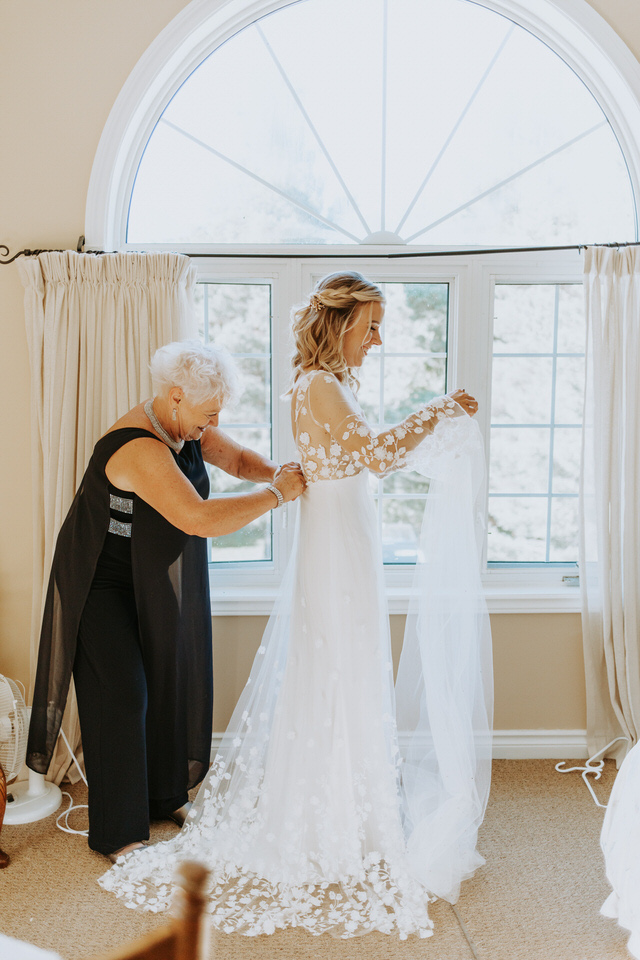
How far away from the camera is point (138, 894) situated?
2105 millimetres

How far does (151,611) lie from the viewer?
2357 mm

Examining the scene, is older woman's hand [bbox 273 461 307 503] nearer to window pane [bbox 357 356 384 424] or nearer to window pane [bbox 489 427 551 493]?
window pane [bbox 357 356 384 424]

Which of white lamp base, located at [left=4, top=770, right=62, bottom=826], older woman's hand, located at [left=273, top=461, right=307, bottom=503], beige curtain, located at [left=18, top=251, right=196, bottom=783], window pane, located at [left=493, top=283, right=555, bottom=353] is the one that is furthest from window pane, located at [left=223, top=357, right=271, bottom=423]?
white lamp base, located at [left=4, top=770, right=62, bottom=826]

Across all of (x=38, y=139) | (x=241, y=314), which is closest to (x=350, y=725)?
(x=241, y=314)

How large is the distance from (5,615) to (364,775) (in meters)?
1.62

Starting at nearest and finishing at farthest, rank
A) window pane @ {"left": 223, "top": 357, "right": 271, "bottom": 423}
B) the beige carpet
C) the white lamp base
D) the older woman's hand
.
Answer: the beige carpet, the older woman's hand, the white lamp base, window pane @ {"left": 223, "top": 357, "right": 271, "bottom": 423}

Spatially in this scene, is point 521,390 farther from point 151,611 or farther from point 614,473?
point 151,611

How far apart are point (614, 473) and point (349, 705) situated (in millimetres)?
1437

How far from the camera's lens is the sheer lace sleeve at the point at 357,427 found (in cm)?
212

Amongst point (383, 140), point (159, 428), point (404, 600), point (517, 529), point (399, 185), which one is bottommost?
point (404, 600)

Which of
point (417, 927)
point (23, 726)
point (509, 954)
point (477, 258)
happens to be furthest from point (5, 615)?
point (477, 258)

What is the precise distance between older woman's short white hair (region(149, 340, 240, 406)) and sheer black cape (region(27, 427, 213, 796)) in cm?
18

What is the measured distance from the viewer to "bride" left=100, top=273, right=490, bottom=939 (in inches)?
83.7

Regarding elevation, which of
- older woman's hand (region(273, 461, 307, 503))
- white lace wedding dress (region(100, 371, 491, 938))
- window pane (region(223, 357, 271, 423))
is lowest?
white lace wedding dress (region(100, 371, 491, 938))
